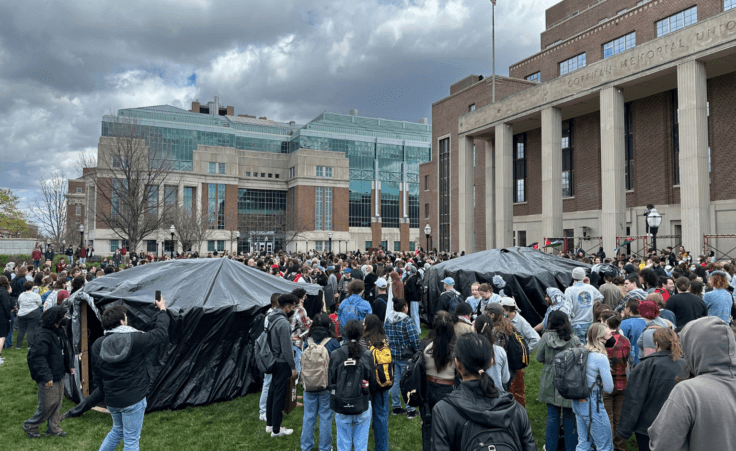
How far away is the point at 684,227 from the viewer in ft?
80.4

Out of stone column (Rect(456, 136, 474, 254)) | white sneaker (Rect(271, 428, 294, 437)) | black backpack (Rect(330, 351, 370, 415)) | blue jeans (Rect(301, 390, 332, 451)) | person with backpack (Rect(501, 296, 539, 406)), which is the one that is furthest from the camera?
stone column (Rect(456, 136, 474, 254))

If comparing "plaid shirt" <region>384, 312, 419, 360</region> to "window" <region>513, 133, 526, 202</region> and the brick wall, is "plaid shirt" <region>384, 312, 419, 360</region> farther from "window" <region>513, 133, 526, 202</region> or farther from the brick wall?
"window" <region>513, 133, 526, 202</region>

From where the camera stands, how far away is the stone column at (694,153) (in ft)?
78.5

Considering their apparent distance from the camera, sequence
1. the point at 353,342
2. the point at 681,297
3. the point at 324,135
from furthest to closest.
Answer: the point at 324,135 → the point at 681,297 → the point at 353,342

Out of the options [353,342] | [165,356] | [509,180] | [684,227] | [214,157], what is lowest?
[165,356]

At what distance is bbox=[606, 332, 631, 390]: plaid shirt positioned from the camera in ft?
18.2

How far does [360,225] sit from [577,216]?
2239 inches

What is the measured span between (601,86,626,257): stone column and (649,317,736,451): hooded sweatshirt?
2821cm

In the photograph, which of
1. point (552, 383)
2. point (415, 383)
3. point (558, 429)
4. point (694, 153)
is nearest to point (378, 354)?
point (415, 383)

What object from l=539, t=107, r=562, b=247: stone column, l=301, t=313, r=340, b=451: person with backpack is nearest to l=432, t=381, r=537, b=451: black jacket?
l=301, t=313, r=340, b=451: person with backpack

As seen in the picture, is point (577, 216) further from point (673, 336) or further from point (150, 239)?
point (150, 239)

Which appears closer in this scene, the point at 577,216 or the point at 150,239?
the point at 577,216

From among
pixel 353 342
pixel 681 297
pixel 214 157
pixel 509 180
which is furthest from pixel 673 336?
pixel 214 157

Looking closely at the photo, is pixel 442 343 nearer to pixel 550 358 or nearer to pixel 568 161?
pixel 550 358
